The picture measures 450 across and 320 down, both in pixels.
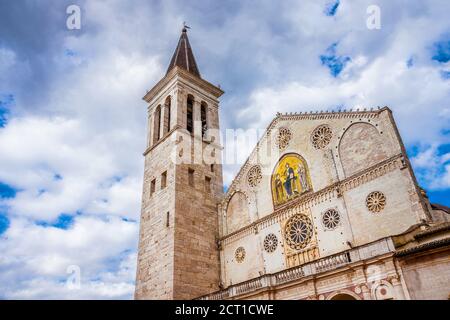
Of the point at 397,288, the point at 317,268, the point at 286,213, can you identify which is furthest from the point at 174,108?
the point at 397,288

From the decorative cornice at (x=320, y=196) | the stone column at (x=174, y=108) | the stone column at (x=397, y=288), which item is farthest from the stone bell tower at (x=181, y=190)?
the stone column at (x=397, y=288)

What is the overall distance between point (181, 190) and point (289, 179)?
665 centimetres

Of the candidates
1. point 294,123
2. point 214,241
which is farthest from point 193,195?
point 294,123

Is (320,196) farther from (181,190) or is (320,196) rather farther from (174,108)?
(174,108)

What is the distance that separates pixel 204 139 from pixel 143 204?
20.2 ft

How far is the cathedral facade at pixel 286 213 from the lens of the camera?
38.2ft

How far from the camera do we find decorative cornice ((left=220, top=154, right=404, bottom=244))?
47.6 ft

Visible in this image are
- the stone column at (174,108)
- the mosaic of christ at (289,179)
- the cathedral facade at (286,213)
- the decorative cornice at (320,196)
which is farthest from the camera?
the stone column at (174,108)

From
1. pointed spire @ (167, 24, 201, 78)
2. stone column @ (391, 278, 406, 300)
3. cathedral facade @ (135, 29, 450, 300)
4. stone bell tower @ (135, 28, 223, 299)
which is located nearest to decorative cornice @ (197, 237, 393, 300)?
cathedral facade @ (135, 29, 450, 300)

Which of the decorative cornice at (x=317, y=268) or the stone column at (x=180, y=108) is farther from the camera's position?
the stone column at (x=180, y=108)

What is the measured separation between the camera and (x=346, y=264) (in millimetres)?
11898

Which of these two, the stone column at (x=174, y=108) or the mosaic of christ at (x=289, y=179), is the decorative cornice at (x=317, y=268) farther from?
the stone column at (x=174, y=108)

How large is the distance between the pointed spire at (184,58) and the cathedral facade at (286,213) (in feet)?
7.20
